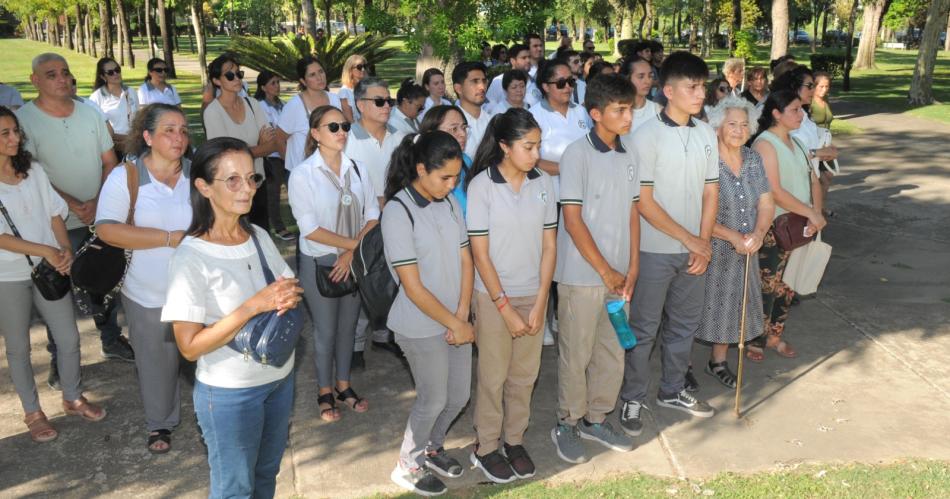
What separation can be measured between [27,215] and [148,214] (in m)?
0.84

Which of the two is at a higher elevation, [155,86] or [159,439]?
[155,86]

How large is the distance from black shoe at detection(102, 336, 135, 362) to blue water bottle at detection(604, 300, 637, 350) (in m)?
3.71

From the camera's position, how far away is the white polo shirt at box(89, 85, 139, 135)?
8.48 meters

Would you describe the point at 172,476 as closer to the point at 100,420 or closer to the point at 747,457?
the point at 100,420

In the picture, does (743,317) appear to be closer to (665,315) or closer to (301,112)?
(665,315)

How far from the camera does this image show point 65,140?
19.1ft

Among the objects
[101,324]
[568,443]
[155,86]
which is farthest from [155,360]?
[155,86]

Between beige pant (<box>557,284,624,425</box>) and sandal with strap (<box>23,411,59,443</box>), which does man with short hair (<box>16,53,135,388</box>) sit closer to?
sandal with strap (<box>23,411,59,443</box>)

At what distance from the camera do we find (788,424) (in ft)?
17.1

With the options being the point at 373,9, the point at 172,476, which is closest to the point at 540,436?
the point at 172,476

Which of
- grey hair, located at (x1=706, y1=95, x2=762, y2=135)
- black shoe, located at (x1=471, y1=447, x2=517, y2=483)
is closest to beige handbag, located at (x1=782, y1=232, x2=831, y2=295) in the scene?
grey hair, located at (x1=706, y1=95, x2=762, y2=135)

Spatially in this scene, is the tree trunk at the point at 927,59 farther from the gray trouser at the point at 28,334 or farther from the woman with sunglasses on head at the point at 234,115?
the gray trouser at the point at 28,334

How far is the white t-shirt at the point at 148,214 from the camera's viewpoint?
4.48 meters

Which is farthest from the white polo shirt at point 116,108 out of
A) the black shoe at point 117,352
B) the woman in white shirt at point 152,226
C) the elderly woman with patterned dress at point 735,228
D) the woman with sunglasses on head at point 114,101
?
the elderly woman with patterned dress at point 735,228
